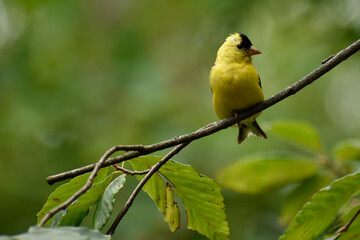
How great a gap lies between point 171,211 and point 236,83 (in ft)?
4.21

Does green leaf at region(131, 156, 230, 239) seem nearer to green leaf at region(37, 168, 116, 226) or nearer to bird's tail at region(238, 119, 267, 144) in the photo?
green leaf at region(37, 168, 116, 226)

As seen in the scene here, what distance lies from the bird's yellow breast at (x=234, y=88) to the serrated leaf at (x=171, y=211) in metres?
1.12

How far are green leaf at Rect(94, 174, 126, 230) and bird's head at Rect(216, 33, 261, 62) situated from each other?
6.12 ft

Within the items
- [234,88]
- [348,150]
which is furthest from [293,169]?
[234,88]

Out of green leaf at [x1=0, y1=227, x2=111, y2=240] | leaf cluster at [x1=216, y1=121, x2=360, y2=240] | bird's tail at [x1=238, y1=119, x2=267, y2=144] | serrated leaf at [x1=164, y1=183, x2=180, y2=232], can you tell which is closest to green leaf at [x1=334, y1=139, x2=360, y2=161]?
leaf cluster at [x1=216, y1=121, x2=360, y2=240]

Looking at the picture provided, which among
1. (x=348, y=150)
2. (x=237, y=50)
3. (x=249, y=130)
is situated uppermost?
(x=237, y=50)

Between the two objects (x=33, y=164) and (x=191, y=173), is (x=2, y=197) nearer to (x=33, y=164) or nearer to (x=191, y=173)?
(x=33, y=164)

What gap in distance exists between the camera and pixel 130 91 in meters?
6.48

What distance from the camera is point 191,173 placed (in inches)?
75.2

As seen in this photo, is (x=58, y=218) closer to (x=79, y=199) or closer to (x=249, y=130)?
(x=79, y=199)

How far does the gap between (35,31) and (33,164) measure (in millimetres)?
2263

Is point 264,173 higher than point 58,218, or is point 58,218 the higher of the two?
point 264,173

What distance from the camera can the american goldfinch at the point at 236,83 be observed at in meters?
2.98

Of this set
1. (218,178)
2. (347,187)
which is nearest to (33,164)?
(218,178)
